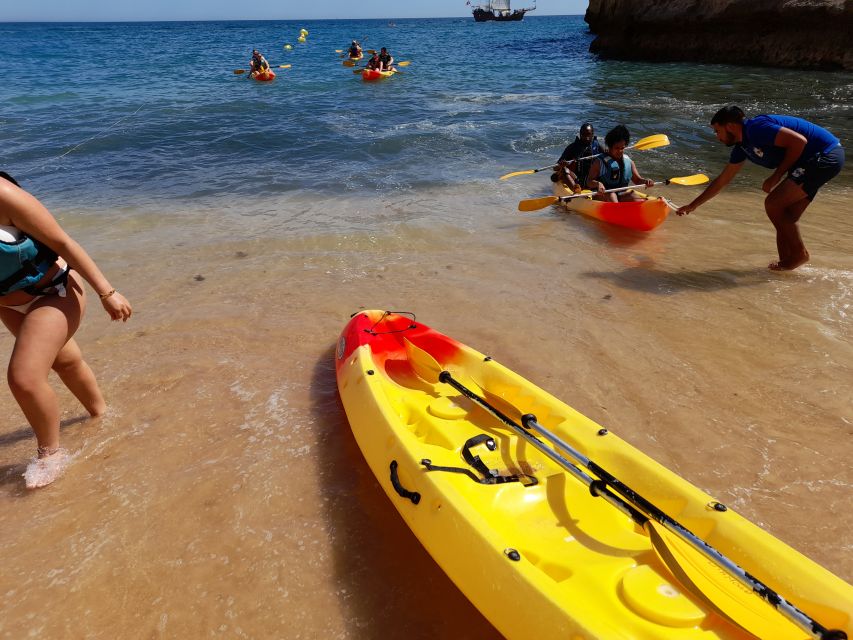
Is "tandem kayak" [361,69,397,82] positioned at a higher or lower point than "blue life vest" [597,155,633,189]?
higher

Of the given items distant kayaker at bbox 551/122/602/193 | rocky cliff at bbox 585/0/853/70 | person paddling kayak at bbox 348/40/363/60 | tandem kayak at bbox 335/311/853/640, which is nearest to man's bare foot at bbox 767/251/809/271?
distant kayaker at bbox 551/122/602/193

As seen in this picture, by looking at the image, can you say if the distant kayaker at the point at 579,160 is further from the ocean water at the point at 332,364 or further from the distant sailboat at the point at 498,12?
the distant sailboat at the point at 498,12

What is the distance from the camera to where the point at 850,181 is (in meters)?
8.41

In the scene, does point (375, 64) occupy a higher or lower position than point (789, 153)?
higher

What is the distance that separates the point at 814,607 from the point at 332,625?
1.79 meters

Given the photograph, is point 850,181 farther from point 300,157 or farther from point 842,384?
point 300,157

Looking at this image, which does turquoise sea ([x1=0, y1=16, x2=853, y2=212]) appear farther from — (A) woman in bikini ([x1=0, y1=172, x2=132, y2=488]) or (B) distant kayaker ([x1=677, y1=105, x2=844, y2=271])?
(A) woman in bikini ([x1=0, y1=172, x2=132, y2=488])

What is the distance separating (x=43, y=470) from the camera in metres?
2.98

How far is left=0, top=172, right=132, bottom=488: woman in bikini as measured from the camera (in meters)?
2.41

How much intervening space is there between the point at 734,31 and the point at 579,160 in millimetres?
21018

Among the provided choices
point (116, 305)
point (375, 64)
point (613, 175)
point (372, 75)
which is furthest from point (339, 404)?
point (375, 64)

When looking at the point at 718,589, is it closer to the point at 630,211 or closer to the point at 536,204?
the point at 630,211

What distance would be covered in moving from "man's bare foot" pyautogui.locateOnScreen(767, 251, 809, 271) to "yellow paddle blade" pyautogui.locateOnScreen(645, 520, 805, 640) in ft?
14.0

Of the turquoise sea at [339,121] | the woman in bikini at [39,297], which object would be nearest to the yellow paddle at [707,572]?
the woman in bikini at [39,297]
